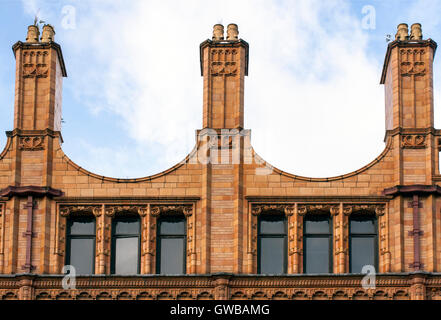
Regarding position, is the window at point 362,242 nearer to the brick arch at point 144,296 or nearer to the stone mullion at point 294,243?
the stone mullion at point 294,243

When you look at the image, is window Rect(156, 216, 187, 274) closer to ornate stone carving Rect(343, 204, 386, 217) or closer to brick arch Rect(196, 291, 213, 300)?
brick arch Rect(196, 291, 213, 300)

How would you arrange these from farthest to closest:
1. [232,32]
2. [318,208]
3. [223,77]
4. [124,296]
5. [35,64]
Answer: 1. [232,32]
2. [35,64]
3. [223,77]
4. [318,208]
5. [124,296]

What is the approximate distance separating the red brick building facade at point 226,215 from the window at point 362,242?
0.05 m

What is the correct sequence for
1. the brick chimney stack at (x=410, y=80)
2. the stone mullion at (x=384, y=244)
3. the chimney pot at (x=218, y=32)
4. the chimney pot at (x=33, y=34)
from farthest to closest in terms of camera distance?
the chimney pot at (x=33, y=34)
the chimney pot at (x=218, y=32)
the brick chimney stack at (x=410, y=80)
the stone mullion at (x=384, y=244)

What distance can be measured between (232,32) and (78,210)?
9.02m

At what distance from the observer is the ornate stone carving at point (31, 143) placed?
58.3 m

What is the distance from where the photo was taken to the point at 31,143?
58.4 metres

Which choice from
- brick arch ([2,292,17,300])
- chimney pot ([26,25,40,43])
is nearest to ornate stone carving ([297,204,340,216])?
brick arch ([2,292,17,300])

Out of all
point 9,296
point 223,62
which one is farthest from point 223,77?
point 9,296

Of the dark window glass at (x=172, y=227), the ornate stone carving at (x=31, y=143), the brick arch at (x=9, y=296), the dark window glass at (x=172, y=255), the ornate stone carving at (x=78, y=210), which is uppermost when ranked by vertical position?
the ornate stone carving at (x=31, y=143)

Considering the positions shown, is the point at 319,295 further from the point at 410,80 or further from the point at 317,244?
the point at 410,80

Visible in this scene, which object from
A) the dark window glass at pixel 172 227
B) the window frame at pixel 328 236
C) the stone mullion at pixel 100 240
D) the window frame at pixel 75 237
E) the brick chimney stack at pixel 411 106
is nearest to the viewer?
the stone mullion at pixel 100 240

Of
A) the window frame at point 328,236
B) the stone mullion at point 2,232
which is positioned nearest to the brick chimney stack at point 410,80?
the window frame at point 328,236
